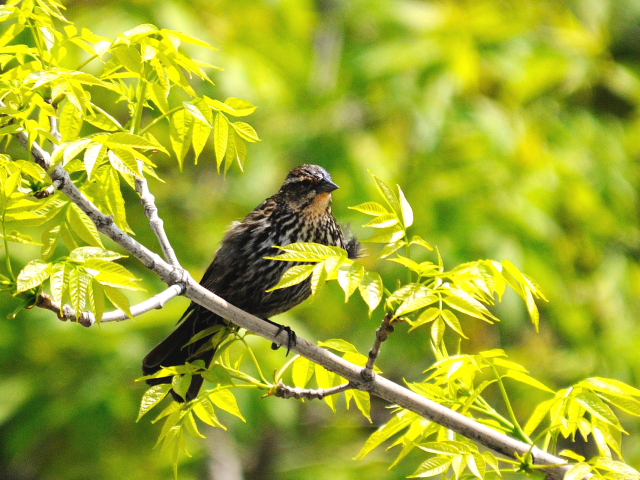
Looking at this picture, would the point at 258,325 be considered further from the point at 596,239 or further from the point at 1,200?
the point at 596,239

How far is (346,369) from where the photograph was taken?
7.59 feet

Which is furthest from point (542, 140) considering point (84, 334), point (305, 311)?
point (84, 334)

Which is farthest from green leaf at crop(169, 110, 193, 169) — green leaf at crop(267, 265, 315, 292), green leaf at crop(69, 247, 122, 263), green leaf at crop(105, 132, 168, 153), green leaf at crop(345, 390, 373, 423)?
green leaf at crop(345, 390, 373, 423)

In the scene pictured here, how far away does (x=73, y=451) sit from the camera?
6246mm

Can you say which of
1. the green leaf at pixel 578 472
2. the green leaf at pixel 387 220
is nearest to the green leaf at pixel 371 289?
the green leaf at pixel 387 220

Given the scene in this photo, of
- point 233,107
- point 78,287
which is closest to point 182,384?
point 78,287

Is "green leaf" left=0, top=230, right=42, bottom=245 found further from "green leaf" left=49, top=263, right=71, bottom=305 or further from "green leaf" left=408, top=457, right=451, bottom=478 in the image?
"green leaf" left=408, top=457, right=451, bottom=478

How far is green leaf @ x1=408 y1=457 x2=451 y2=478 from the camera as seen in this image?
6.71 ft

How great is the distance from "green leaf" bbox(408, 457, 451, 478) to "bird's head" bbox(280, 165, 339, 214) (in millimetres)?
1692

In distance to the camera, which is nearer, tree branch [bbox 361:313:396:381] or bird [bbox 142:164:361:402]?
tree branch [bbox 361:313:396:381]

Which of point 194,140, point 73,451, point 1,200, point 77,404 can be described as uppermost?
point 194,140

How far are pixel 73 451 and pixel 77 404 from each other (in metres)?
1.06

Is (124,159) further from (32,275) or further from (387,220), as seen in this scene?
(387,220)

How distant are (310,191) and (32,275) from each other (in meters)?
1.90
